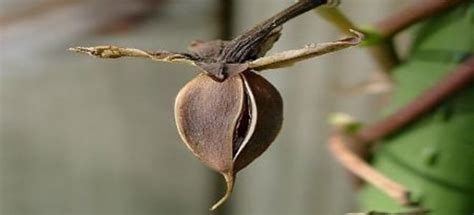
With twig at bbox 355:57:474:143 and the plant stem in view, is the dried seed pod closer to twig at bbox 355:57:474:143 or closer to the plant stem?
the plant stem

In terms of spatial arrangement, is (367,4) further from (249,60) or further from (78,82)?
(249,60)

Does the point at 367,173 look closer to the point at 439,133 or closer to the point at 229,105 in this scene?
the point at 439,133

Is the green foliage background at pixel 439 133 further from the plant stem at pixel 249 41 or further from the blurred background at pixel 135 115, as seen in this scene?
the blurred background at pixel 135 115

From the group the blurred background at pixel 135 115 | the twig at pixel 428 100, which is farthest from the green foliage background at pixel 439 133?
the blurred background at pixel 135 115

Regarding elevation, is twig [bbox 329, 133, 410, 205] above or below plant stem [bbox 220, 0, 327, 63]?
below

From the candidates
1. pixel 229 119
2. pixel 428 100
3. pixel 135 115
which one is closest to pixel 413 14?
pixel 428 100

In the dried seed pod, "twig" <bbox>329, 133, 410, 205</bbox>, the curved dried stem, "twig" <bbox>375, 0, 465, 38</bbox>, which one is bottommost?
"twig" <bbox>329, 133, 410, 205</bbox>

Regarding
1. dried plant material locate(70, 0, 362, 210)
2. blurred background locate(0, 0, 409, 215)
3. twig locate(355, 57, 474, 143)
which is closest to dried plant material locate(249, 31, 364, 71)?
dried plant material locate(70, 0, 362, 210)
